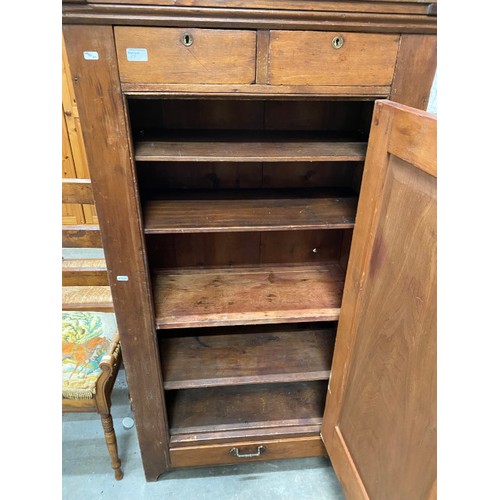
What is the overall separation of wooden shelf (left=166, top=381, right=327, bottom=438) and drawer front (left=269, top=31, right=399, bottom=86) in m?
1.21

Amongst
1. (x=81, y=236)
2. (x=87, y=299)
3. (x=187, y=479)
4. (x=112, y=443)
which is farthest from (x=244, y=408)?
(x=81, y=236)

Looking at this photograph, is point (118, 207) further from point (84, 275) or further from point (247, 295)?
point (84, 275)

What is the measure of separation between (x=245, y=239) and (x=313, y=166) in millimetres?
365

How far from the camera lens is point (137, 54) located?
2.59 ft

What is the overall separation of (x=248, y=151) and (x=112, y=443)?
1.19m

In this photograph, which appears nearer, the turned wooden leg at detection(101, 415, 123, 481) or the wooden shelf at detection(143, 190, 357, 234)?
the wooden shelf at detection(143, 190, 357, 234)

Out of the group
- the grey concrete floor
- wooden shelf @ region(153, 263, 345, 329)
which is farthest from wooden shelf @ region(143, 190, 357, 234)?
the grey concrete floor

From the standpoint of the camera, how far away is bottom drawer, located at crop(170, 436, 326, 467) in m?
1.40

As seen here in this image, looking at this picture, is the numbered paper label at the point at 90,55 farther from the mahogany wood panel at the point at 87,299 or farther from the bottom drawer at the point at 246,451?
the bottom drawer at the point at 246,451

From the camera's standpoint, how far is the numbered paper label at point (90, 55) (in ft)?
2.54

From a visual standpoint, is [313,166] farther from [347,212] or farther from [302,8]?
[302,8]

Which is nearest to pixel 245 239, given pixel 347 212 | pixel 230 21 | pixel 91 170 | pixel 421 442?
pixel 347 212

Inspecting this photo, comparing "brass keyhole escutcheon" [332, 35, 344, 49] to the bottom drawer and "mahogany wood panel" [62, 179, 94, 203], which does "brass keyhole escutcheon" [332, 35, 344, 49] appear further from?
the bottom drawer

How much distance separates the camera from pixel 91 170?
2.88 feet
